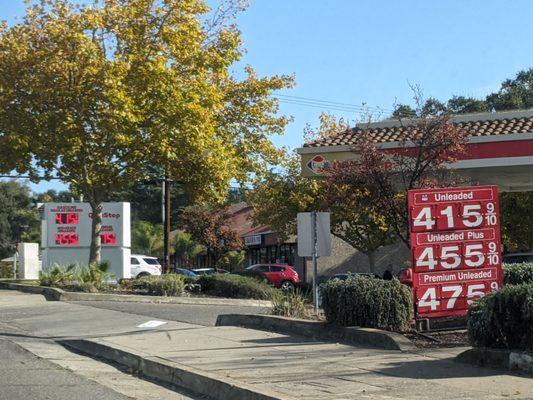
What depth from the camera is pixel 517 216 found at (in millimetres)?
34969

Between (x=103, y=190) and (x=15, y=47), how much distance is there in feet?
19.2

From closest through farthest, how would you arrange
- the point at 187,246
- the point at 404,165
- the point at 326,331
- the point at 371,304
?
the point at 371,304
the point at 326,331
the point at 404,165
the point at 187,246

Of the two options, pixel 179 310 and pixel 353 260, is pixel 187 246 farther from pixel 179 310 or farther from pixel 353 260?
pixel 179 310

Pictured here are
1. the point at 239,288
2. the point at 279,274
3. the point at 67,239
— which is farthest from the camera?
the point at 279,274

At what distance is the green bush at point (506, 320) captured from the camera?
891cm

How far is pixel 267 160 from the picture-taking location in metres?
29.9

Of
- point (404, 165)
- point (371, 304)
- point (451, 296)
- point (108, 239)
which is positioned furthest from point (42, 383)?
point (108, 239)

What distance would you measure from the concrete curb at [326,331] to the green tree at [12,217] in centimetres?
7124

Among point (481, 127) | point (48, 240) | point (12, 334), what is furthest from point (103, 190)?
point (481, 127)

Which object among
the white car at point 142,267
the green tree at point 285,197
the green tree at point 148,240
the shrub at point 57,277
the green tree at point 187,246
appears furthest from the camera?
the green tree at point 148,240

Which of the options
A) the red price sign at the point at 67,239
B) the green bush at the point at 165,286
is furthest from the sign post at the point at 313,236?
the red price sign at the point at 67,239

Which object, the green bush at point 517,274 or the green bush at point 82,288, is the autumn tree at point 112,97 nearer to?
the green bush at point 82,288

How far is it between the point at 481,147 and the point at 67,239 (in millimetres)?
21940

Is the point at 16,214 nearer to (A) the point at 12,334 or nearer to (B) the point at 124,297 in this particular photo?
(B) the point at 124,297
